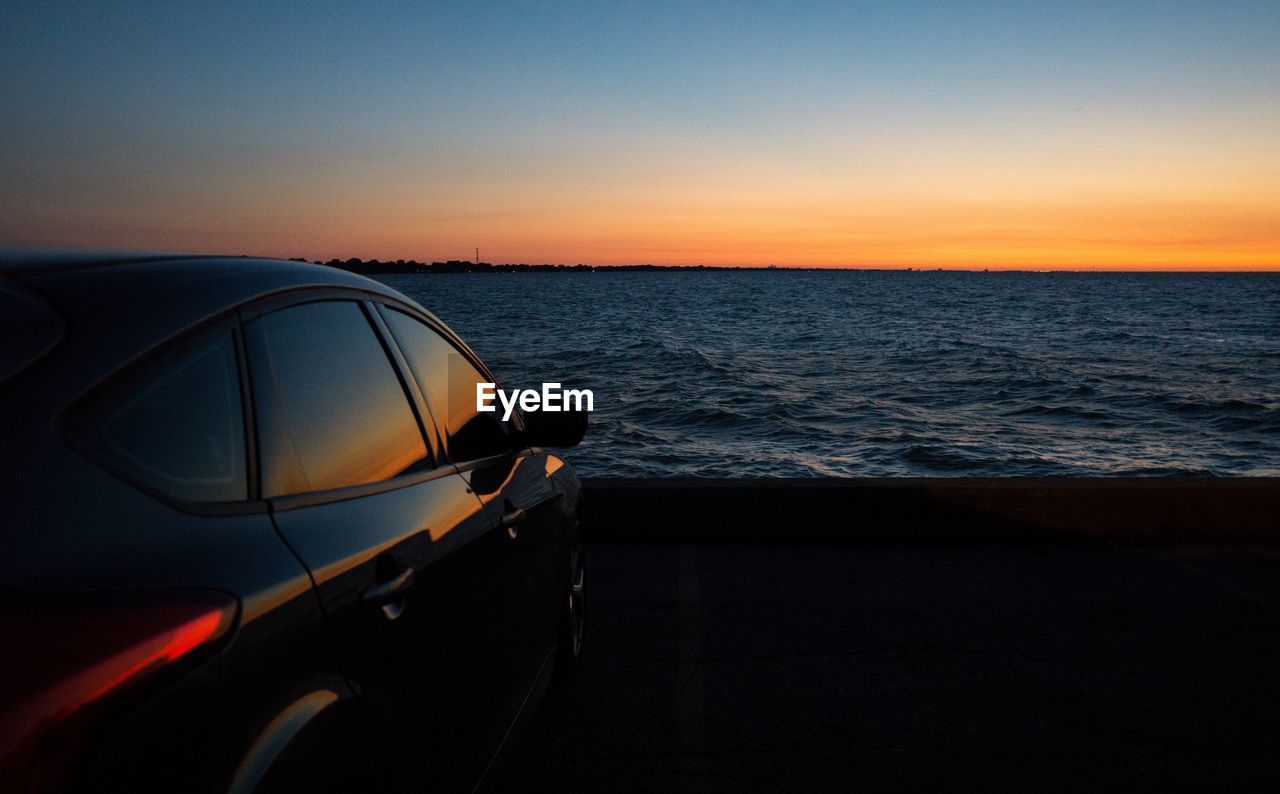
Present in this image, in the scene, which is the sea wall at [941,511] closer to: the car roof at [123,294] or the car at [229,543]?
the car at [229,543]

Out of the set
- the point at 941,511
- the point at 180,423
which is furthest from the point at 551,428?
the point at 941,511

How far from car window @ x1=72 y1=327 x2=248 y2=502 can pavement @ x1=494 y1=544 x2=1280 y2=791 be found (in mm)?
2182

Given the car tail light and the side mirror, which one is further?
the side mirror

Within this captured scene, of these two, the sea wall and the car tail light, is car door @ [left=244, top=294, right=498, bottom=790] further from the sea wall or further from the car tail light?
the sea wall

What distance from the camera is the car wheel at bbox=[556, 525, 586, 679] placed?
404cm

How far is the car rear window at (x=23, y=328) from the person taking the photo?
1342 millimetres

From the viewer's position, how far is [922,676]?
4465 millimetres

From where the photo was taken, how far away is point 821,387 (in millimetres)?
29156

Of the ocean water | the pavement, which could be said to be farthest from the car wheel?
the ocean water

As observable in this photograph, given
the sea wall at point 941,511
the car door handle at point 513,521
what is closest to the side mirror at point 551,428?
the car door handle at point 513,521

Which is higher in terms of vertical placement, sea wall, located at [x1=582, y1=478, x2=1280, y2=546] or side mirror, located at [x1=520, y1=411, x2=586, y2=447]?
side mirror, located at [x1=520, y1=411, x2=586, y2=447]

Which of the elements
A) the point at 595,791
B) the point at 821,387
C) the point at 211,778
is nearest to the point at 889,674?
the point at 595,791

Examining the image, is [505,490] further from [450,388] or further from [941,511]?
[941,511]

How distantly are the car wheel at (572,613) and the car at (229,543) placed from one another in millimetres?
1307
